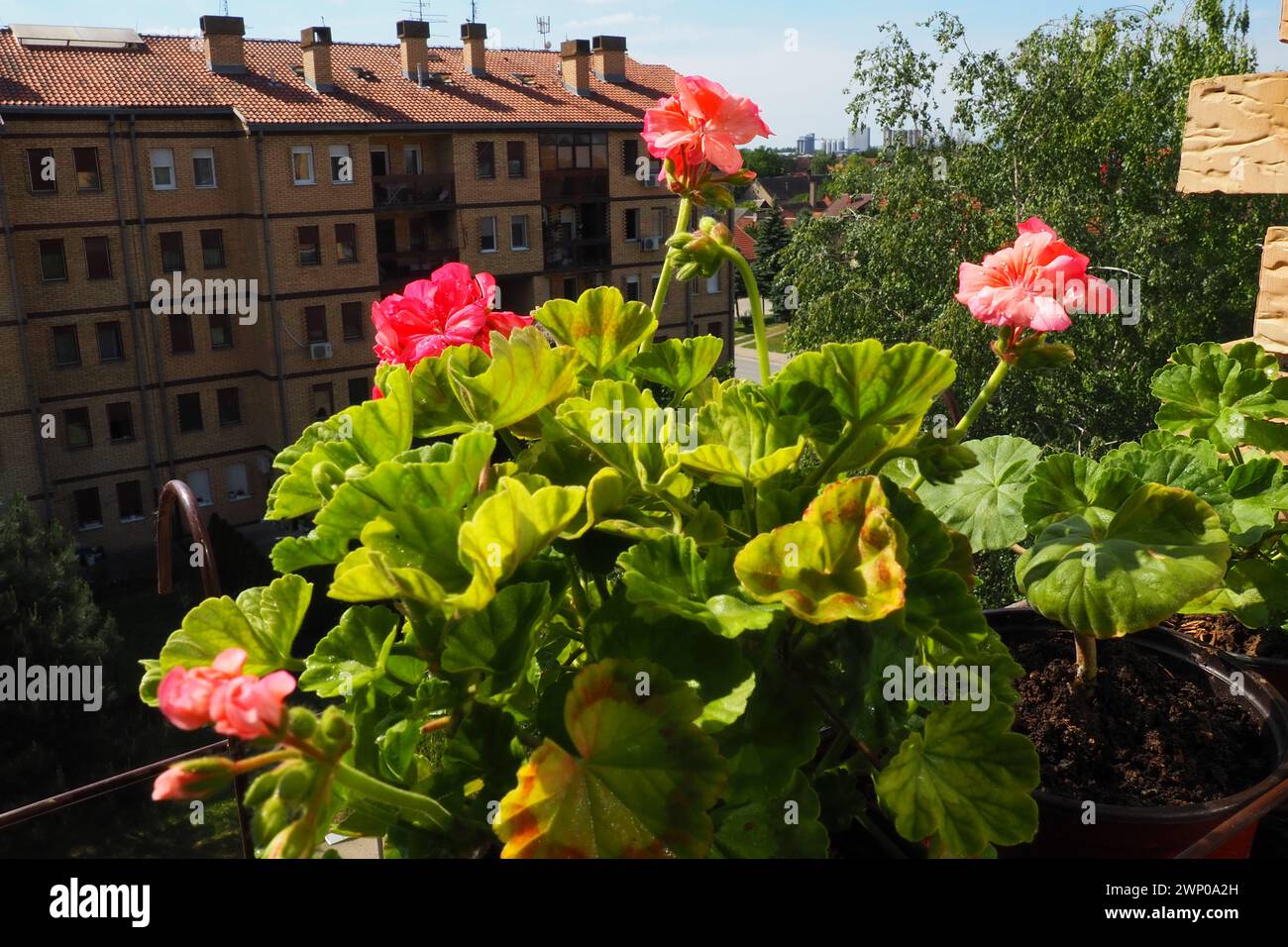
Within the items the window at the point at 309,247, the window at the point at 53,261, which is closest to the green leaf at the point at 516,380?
the window at the point at 53,261

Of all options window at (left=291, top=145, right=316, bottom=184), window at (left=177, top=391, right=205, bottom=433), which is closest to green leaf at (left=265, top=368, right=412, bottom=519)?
window at (left=291, top=145, right=316, bottom=184)

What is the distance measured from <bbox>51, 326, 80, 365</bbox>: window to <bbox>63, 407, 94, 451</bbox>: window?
2.40 feet

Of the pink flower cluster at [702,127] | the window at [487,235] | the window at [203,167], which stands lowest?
the pink flower cluster at [702,127]

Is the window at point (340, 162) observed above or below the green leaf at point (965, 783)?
above

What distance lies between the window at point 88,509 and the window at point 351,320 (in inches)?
180

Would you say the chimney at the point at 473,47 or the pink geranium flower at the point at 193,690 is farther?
the chimney at the point at 473,47

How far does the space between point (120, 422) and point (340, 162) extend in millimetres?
5308

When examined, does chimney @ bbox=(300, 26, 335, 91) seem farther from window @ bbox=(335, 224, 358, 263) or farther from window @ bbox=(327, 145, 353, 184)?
window @ bbox=(335, 224, 358, 263)

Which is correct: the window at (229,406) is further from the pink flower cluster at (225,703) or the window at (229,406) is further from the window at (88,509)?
the pink flower cluster at (225,703)

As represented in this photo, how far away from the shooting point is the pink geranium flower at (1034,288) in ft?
3.75

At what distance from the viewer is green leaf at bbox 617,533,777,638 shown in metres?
0.88

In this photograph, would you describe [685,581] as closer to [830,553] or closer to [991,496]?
[830,553]
